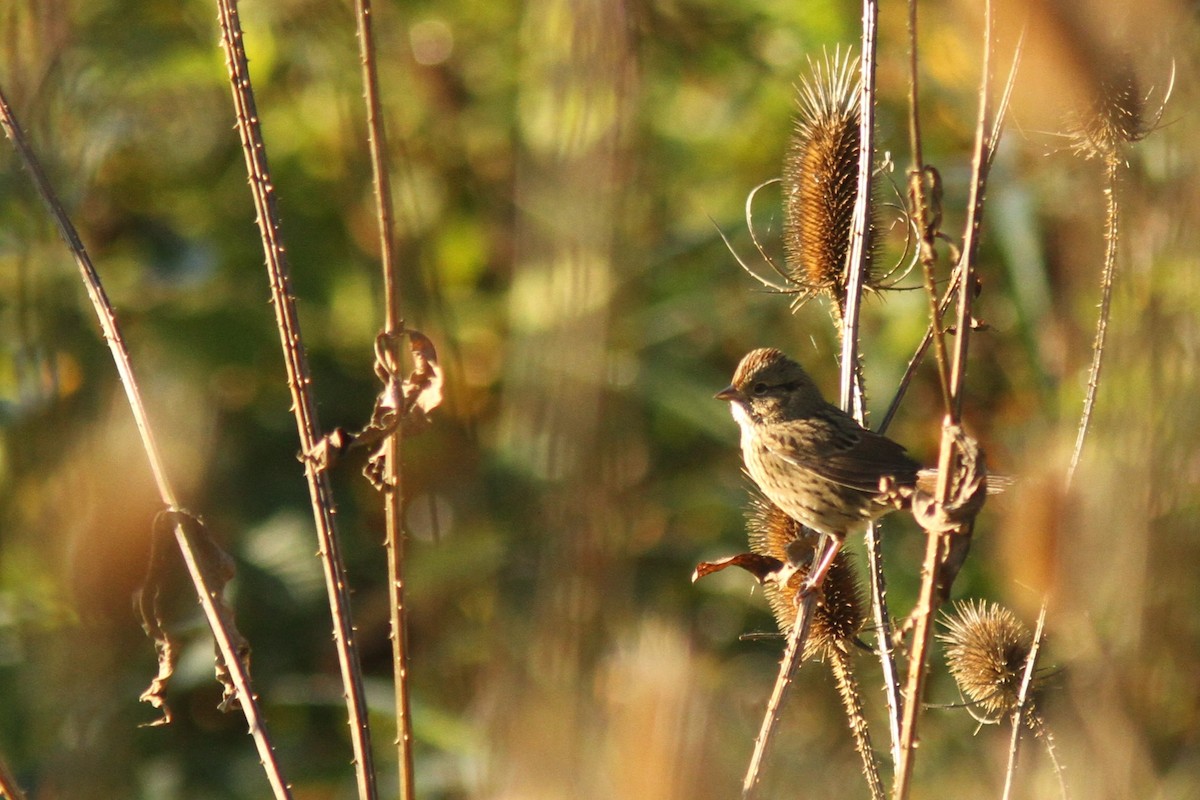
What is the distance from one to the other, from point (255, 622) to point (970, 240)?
385 cm

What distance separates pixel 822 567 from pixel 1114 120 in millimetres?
908

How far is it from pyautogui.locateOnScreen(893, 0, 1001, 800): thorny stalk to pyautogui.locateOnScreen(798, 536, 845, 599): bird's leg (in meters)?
0.67

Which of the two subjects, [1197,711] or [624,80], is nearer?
[624,80]

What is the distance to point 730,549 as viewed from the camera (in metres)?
4.84

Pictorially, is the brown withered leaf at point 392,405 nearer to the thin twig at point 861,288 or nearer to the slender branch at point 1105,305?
the thin twig at point 861,288

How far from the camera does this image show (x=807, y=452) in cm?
332

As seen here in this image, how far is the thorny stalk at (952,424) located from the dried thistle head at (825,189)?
81cm

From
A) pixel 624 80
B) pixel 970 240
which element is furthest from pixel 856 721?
pixel 624 80

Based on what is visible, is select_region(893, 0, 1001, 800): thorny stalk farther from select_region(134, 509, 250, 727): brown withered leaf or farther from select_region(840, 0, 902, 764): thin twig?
select_region(134, 509, 250, 727): brown withered leaf

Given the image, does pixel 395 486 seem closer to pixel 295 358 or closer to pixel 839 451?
pixel 295 358

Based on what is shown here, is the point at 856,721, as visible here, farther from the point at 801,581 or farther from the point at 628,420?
the point at 628,420

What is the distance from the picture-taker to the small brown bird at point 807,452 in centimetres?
295

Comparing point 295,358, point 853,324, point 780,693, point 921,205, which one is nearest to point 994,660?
point 780,693

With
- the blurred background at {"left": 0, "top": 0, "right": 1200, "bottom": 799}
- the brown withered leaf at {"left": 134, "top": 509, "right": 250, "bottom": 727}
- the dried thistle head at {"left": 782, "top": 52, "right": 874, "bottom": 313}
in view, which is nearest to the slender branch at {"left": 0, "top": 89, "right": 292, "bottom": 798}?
the brown withered leaf at {"left": 134, "top": 509, "right": 250, "bottom": 727}
